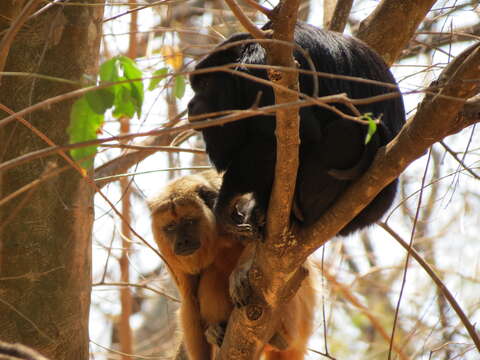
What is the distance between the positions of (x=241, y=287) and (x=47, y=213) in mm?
1192

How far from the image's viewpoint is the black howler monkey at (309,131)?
3.63 m

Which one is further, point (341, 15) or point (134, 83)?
point (341, 15)

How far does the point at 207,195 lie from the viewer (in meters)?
5.25

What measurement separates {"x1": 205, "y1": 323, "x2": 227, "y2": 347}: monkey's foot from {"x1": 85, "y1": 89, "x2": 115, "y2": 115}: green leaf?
2.99 meters

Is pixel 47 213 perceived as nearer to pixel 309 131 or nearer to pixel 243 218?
pixel 243 218

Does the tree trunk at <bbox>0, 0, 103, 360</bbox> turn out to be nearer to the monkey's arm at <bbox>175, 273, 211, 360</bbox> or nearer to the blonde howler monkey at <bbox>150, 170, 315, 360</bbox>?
the blonde howler monkey at <bbox>150, 170, 315, 360</bbox>

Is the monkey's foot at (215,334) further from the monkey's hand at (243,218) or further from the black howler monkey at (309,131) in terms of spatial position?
the black howler monkey at (309,131)

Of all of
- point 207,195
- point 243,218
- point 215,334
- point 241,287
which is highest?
point 207,195

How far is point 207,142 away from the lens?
4.26 m

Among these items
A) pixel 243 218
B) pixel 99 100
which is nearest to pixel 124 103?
pixel 99 100

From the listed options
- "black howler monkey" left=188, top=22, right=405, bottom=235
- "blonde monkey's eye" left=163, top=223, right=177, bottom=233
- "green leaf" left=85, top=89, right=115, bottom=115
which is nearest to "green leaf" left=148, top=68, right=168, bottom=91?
"green leaf" left=85, top=89, right=115, bottom=115

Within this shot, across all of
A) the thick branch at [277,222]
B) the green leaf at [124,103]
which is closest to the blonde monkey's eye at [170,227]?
the thick branch at [277,222]

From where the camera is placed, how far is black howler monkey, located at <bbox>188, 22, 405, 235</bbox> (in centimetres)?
363

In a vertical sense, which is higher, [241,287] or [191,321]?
[191,321]
